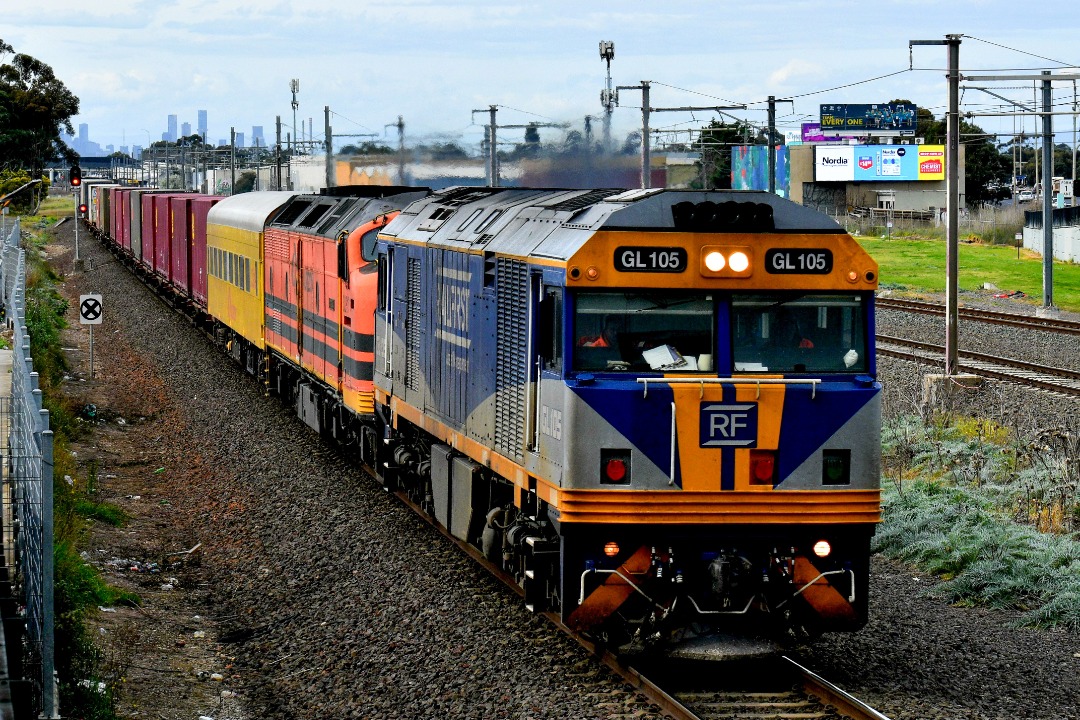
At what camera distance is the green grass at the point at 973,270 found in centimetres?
4575

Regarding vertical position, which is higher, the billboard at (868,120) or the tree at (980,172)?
the billboard at (868,120)

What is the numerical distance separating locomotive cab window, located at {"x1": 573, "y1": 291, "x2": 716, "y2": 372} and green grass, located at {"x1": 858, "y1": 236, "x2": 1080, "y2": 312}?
1205 inches

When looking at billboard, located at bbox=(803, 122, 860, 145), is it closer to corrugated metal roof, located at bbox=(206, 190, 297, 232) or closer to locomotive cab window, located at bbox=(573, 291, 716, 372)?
corrugated metal roof, located at bbox=(206, 190, 297, 232)

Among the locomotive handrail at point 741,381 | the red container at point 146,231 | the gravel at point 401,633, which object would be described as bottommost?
the gravel at point 401,633

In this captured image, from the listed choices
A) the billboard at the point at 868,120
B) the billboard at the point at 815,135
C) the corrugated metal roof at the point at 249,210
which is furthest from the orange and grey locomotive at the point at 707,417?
the billboard at the point at 815,135

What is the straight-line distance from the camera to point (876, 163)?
→ 92250 millimetres

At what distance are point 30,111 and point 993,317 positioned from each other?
8698 cm

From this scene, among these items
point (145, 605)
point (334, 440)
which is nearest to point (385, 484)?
point (334, 440)

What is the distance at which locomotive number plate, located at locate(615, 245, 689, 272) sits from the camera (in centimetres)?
963

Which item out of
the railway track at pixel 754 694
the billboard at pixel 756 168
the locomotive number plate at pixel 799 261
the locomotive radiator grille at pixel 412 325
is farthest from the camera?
the billboard at pixel 756 168

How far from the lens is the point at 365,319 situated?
17.3 m

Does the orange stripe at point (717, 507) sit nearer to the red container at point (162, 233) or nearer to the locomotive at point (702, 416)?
the locomotive at point (702, 416)

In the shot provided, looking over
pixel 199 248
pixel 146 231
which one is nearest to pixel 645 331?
pixel 199 248

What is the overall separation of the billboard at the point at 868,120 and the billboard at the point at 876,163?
15.3ft
